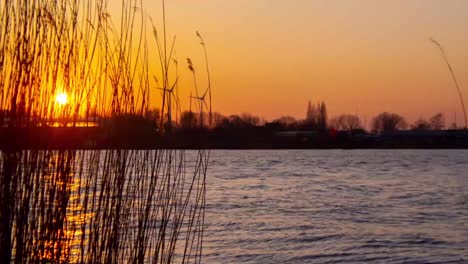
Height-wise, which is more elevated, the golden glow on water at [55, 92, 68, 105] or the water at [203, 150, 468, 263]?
the golden glow on water at [55, 92, 68, 105]

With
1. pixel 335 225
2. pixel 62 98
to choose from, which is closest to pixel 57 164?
pixel 62 98

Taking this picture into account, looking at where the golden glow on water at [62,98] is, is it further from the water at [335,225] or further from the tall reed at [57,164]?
the water at [335,225]

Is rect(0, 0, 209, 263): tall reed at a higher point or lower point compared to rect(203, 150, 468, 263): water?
higher

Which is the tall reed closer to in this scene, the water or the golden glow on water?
the golden glow on water

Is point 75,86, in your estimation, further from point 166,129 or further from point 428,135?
point 428,135

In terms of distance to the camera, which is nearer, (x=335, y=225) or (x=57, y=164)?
(x=57, y=164)

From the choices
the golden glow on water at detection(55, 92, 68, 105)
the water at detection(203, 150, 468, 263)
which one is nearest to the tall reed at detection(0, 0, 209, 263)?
the golden glow on water at detection(55, 92, 68, 105)

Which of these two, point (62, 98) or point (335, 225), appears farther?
point (335, 225)

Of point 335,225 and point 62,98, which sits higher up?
point 62,98

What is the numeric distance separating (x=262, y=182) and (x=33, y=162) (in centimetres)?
3172

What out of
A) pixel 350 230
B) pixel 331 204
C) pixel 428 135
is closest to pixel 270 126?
pixel 428 135

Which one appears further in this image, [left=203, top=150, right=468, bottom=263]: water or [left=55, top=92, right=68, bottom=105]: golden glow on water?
[left=203, top=150, right=468, bottom=263]: water

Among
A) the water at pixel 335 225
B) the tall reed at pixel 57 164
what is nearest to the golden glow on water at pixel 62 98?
the tall reed at pixel 57 164

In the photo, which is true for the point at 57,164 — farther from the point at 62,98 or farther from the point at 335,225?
the point at 335,225
